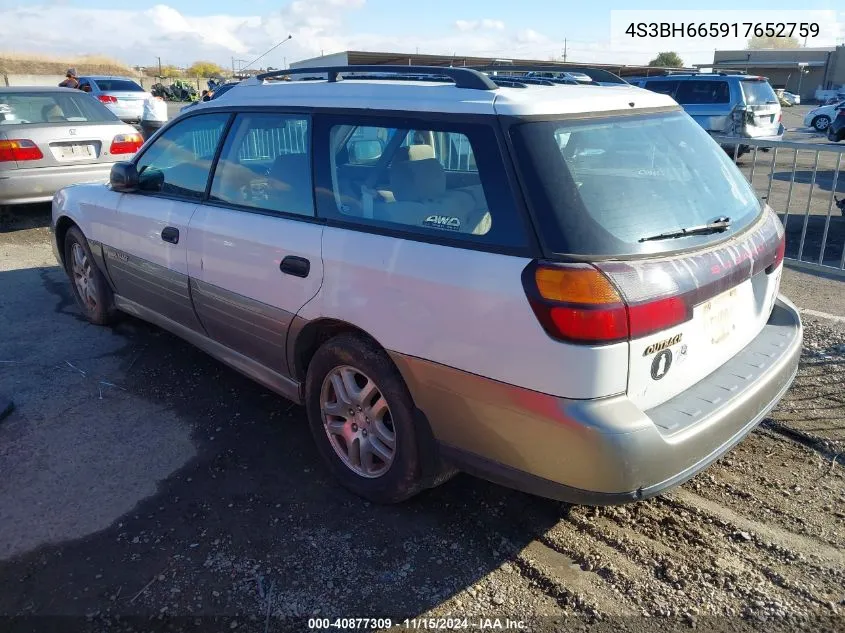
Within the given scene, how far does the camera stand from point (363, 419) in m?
3.10

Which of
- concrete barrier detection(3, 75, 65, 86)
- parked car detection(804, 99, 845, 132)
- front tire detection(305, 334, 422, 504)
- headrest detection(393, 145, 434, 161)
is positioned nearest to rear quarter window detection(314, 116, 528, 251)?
headrest detection(393, 145, 434, 161)

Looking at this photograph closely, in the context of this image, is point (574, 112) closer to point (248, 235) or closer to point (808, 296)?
point (248, 235)

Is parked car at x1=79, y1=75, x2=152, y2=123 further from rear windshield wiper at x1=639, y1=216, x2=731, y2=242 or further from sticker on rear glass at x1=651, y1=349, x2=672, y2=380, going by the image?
sticker on rear glass at x1=651, y1=349, x2=672, y2=380

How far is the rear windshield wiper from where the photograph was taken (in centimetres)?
249

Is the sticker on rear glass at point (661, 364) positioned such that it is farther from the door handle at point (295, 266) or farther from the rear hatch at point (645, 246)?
the door handle at point (295, 266)

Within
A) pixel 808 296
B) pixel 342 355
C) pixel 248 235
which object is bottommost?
pixel 808 296

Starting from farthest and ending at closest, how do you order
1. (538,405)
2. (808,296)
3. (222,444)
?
(808,296), (222,444), (538,405)

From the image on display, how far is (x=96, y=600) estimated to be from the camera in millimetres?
2631

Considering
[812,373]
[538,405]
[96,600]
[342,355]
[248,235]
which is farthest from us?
[812,373]

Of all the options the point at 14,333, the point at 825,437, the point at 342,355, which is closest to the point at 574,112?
the point at 342,355

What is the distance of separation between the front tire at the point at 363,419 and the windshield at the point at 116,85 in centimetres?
2269

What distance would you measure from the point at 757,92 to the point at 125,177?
15049 mm

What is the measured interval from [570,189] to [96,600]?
2.33 metres

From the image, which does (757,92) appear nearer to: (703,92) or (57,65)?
(703,92)
